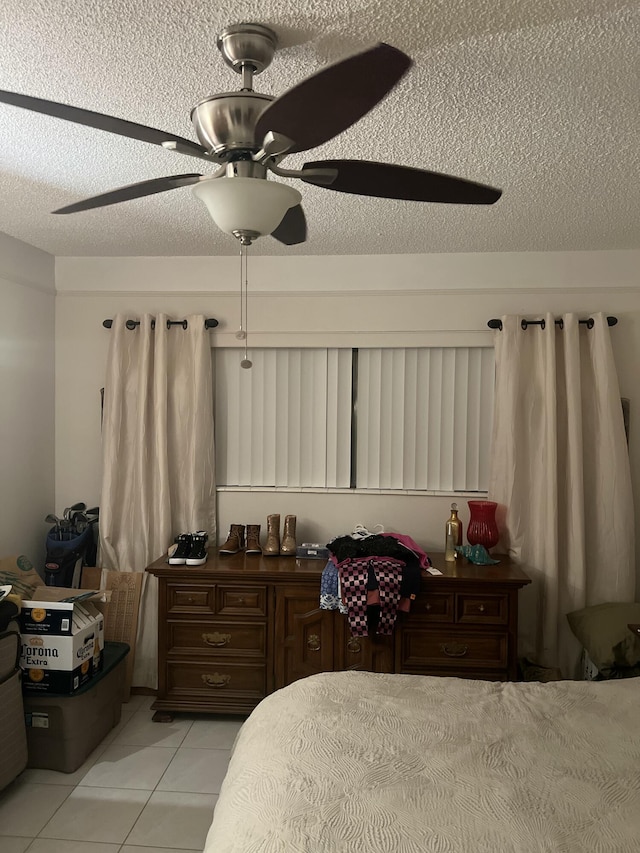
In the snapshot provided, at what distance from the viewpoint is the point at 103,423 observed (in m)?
3.93

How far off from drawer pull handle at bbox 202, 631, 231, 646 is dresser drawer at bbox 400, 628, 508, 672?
0.96 metres

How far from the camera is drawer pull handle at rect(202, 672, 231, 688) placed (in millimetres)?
3543

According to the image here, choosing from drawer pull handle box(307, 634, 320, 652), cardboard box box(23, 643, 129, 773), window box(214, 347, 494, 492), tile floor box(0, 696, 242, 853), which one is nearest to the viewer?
tile floor box(0, 696, 242, 853)

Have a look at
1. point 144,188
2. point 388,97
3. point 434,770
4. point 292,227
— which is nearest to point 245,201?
point 144,188

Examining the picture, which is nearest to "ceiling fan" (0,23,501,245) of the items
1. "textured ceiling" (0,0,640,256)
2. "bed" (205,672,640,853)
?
"textured ceiling" (0,0,640,256)

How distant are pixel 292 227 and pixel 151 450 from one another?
2.32 metres

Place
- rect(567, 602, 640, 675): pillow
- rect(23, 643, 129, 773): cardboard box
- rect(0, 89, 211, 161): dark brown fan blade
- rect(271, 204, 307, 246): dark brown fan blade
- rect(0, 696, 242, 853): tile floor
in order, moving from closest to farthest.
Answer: rect(0, 89, 211, 161): dark brown fan blade → rect(271, 204, 307, 246): dark brown fan blade → rect(0, 696, 242, 853): tile floor → rect(23, 643, 129, 773): cardboard box → rect(567, 602, 640, 675): pillow

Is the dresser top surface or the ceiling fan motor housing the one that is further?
the dresser top surface

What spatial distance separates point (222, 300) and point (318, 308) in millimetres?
610

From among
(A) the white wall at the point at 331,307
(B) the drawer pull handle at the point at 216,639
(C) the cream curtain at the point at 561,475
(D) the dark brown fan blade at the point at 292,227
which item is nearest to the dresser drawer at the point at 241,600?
(B) the drawer pull handle at the point at 216,639

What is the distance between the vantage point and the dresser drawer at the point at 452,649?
3.38 metres

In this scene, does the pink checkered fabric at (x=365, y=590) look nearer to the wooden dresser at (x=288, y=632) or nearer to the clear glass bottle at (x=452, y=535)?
the wooden dresser at (x=288, y=632)

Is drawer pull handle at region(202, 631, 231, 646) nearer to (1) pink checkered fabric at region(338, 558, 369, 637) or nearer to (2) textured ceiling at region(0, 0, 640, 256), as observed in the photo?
(1) pink checkered fabric at region(338, 558, 369, 637)

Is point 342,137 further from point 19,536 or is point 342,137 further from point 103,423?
point 19,536
